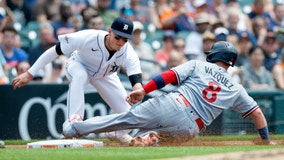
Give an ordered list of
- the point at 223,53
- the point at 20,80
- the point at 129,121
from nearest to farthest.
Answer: the point at 129,121 < the point at 223,53 < the point at 20,80

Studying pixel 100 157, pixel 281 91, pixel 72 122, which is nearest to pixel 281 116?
pixel 281 91

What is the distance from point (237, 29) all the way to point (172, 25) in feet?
4.92

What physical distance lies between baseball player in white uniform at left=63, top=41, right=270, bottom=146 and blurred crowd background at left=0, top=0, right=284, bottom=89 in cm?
454

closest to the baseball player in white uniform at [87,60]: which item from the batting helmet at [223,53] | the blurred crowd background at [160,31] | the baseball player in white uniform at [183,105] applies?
the baseball player in white uniform at [183,105]

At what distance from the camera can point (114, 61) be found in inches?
405

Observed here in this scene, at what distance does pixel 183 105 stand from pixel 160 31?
774 cm

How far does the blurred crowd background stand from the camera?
47.2ft

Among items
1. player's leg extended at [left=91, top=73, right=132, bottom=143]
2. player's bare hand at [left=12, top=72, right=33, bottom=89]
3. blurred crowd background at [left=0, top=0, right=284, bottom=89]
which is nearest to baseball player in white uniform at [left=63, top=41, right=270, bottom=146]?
player's bare hand at [left=12, top=72, right=33, bottom=89]

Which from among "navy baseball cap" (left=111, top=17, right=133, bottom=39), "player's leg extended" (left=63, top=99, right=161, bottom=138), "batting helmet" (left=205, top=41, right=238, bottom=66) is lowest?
"player's leg extended" (left=63, top=99, right=161, bottom=138)

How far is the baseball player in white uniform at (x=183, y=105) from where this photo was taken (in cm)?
936

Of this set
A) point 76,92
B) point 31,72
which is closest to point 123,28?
point 76,92

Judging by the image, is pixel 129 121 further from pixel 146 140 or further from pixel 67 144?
pixel 67 144

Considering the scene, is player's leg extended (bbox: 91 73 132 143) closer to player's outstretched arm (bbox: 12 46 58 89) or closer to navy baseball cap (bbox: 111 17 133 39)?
player's outstretched arm (bbox: 12 46 58 89)

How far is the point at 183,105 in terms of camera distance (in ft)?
30.9
